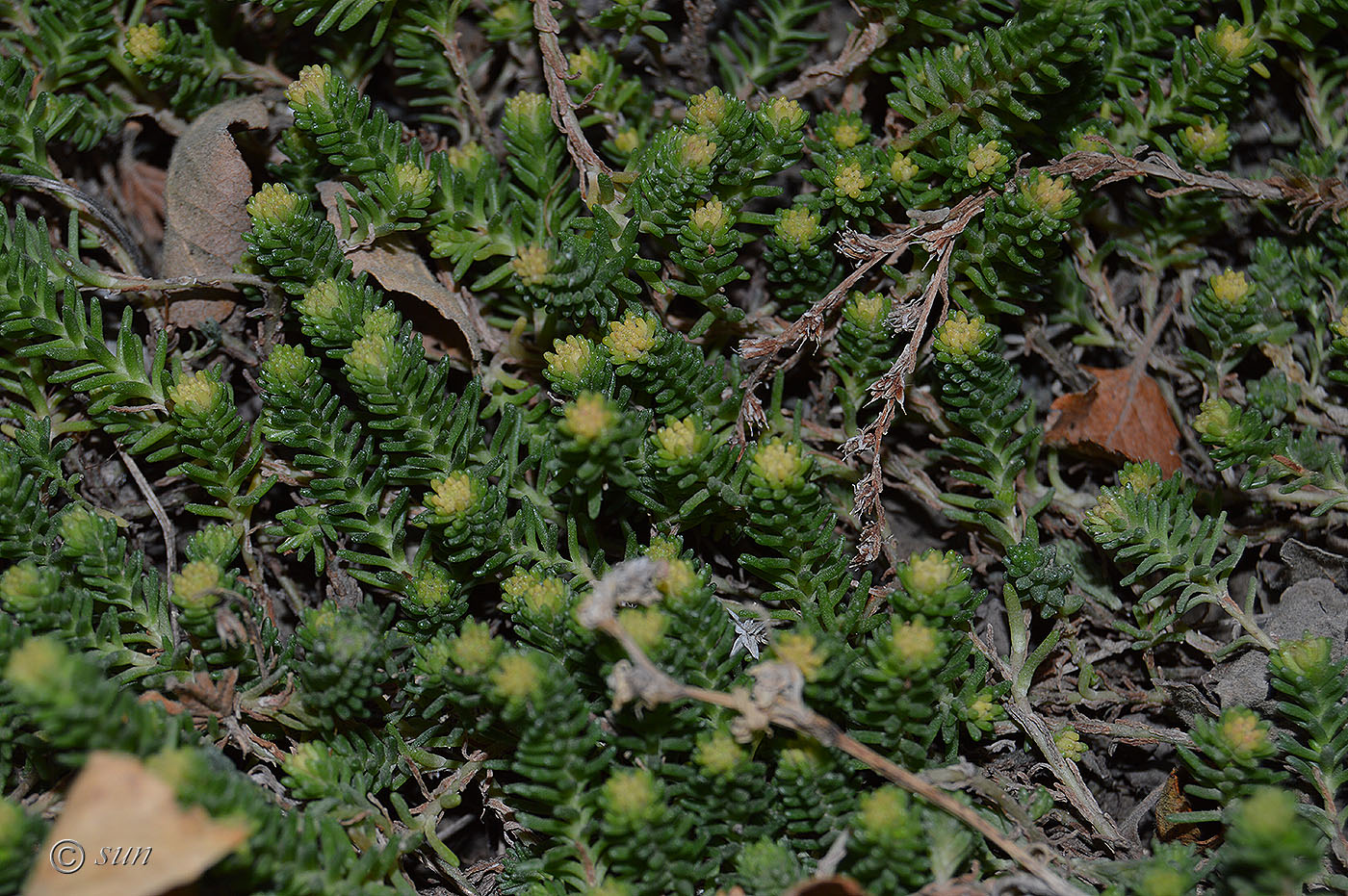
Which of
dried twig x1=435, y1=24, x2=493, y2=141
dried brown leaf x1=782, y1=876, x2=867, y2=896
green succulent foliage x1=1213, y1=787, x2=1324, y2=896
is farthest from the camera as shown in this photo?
dried twig x1=435, y1=24, x2=493, y2=141

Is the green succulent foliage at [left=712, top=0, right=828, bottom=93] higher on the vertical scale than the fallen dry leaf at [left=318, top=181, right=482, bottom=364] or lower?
higher

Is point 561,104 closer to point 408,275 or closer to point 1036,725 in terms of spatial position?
point 408,275

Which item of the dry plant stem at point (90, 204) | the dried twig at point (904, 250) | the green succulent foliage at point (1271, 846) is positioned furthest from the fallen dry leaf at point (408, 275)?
the green succulent foliage at point (1271, 846)

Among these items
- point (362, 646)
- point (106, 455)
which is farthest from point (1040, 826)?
point (106, 455)

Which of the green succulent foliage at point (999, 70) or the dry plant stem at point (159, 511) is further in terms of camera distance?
the dry plant stem at point (159, 511)

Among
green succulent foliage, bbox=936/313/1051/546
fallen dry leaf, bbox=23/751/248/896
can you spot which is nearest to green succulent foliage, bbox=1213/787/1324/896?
green succulent foliage, bbox=936/313/1051/546

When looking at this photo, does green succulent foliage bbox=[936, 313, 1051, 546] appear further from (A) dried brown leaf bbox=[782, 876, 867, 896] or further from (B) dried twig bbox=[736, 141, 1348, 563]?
(A) dried brown leaf bbox=[782, 876, 867, 896]

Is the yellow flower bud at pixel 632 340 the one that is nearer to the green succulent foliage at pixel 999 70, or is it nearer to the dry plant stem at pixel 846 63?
the dry plant stem at pixel 846 63

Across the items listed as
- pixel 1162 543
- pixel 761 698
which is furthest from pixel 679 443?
pixel 1162 543
